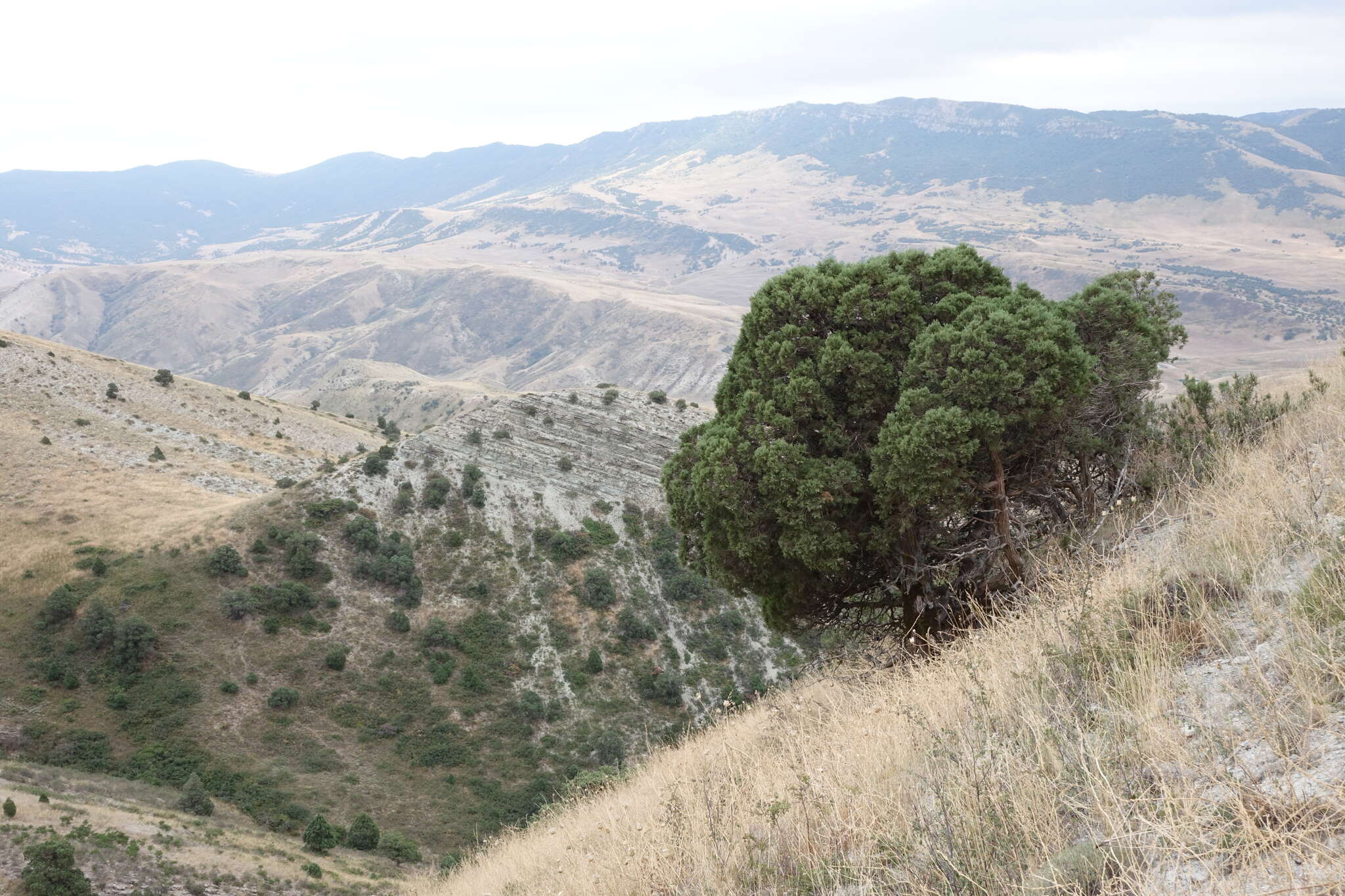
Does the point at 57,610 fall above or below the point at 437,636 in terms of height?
above

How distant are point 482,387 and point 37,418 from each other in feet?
308

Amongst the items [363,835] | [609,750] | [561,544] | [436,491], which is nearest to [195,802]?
[363,835]

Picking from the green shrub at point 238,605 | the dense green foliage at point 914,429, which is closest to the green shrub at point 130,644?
the green shrub at point 238,605

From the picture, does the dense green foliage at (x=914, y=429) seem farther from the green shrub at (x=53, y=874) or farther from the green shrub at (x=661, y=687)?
the green shrub at (x=661, y=687)

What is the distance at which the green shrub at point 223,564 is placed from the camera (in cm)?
3925

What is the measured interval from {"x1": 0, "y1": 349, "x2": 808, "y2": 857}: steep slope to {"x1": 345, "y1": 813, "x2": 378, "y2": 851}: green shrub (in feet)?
7.13

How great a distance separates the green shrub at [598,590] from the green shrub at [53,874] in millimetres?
26816

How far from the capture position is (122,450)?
52.1m

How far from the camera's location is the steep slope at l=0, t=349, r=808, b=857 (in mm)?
31734

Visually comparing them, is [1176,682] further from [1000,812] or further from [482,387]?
[482,387]

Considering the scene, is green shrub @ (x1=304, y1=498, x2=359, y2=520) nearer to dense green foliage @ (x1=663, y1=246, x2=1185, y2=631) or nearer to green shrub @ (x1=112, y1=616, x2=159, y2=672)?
green shrub @ (x1=112, y1=616, x2=159, y2=672)

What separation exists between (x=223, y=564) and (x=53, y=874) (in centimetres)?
2347

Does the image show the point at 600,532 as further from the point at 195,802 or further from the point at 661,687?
the point at 195,802

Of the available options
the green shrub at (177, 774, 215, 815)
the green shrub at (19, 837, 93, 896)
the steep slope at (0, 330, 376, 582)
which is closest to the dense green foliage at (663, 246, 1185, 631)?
the green shrub at (19, 837, 93, 896)
